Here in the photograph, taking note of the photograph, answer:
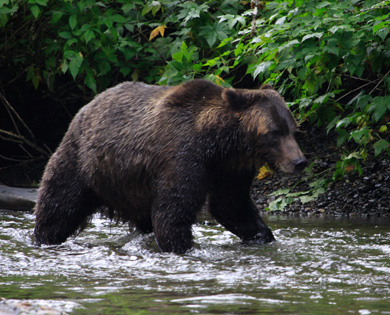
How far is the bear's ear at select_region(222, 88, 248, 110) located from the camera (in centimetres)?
612

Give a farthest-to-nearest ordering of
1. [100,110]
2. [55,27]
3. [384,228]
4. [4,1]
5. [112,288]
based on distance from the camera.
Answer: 1. [55,27]
2. [4,1]
3. [384,228]
4. [100,110]
5. [112,288]

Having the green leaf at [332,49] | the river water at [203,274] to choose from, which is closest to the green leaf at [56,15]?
the river water at [203,274]

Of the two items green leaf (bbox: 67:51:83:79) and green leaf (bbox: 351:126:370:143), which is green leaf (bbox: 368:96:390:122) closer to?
green leaf (bbox: 351:126:370:143)

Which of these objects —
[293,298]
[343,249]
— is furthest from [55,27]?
[293,298]

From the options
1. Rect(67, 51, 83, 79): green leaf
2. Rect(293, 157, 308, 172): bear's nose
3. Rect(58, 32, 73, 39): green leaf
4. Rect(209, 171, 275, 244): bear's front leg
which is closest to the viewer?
Rect(293, 157, 308, 172): bear's nose

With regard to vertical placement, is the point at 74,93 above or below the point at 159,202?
above

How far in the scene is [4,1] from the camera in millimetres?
8750

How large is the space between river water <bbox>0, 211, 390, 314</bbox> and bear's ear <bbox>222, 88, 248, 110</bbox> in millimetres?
1351

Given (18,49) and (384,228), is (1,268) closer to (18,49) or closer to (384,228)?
(384,228)

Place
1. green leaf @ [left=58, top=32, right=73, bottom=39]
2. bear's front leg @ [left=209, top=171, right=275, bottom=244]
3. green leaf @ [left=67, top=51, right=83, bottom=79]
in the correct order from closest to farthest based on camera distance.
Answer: bear's front leg @ [left=209, top=171, right=275, bottom=244], green leaf @ [left=67, top=51, right=83, bottom=79], green leaf @ [left=58, top=32, right=73, bottom=39]

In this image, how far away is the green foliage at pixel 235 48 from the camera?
698 centimetres

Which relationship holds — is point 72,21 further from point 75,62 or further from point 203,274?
point 203,274

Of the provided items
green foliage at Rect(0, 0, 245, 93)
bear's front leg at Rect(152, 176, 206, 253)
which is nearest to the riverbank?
green foliage at Rect(0, 0, 245, 93)

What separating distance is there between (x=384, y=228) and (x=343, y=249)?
65.0 inches
